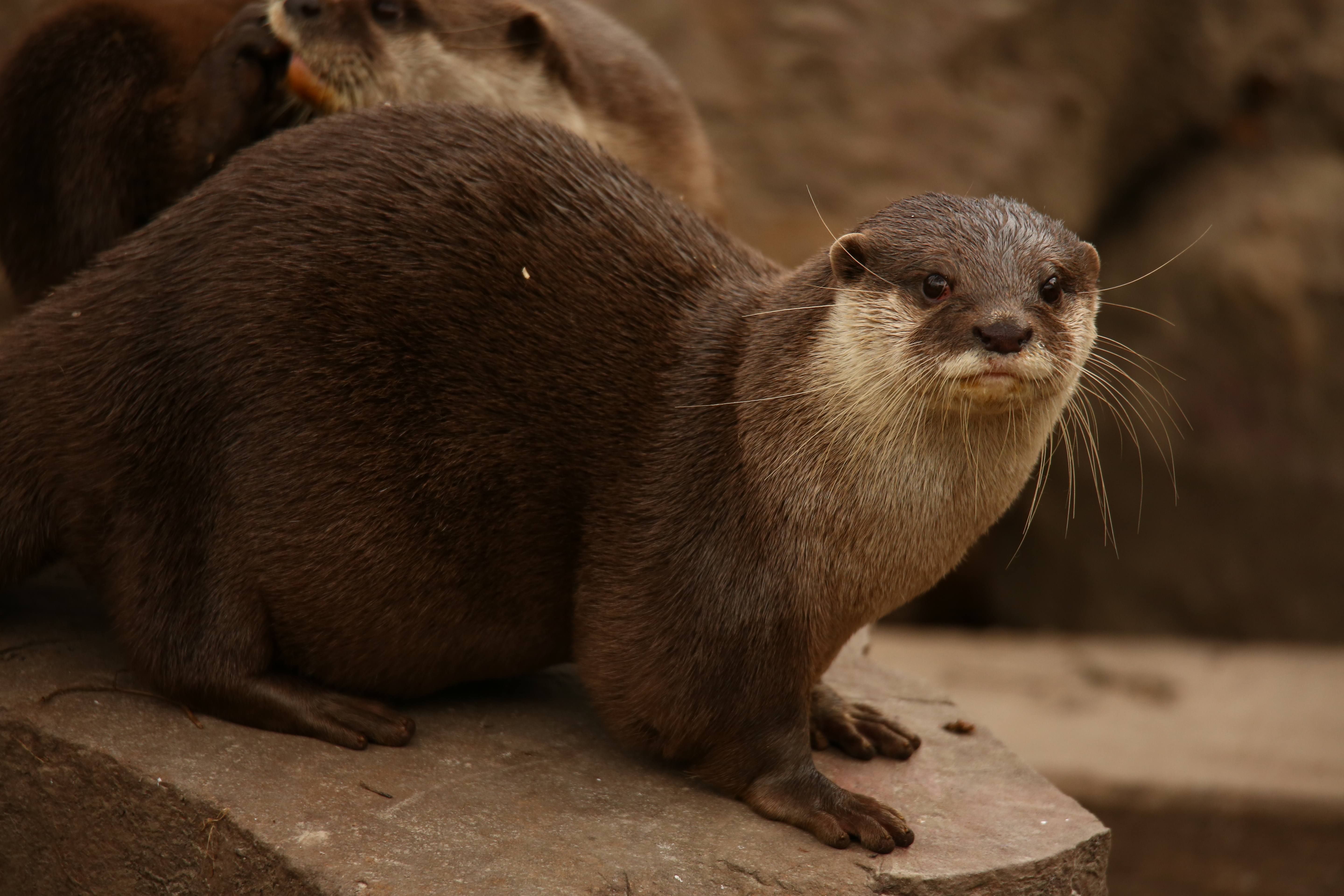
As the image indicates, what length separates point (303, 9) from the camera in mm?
3406

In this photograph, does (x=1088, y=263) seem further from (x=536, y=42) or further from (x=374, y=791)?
(x=536, y=42)

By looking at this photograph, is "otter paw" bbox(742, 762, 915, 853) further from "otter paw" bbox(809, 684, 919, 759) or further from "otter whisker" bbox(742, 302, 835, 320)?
"otter whisker" bbox(742, 302, 835, 320)

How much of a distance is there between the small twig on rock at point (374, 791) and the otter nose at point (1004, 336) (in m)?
1.22

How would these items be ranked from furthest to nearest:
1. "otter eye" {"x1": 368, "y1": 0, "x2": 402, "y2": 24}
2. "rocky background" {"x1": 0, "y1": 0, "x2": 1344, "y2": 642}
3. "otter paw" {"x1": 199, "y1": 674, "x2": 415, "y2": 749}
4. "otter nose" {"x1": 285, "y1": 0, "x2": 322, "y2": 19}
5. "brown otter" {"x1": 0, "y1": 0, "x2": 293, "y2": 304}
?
"rocky background" {"x1": 0, "y1": 0, "x2": 1344, "y2": 642}
"otter eye" {"x1": 368, "y1": 0, "x2": 402, "y2": 24}
"otter nose" {"x1": 285, "y1": 0, "x2": 322, "y2": 19}
"brown otter" {"x1": 0, "y1": 0, "x2": 293, "y2": 304}
"otter paw" {"x1": 199, "y1": 674, "x2": 415, "y2": 749}

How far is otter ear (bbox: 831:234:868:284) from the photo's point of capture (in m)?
2.52

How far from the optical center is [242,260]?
2.62m

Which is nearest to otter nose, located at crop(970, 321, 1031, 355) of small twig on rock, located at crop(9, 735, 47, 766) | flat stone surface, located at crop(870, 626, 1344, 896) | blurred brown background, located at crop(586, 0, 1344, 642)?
flat stone surface, located at crop(870, 626, 1344, 896)

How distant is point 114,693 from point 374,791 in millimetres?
565

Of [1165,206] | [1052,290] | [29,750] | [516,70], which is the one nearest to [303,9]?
[516,70]

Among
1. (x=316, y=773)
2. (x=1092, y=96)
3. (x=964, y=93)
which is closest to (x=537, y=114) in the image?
(x=316, y=773)

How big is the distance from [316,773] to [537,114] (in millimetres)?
1945

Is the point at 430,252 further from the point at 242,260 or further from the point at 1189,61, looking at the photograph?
the point at 1189,61

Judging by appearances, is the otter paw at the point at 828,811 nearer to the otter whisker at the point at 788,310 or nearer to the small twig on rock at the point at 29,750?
the otter whisker at the point at 788,310

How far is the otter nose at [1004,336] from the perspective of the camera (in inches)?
91.0
